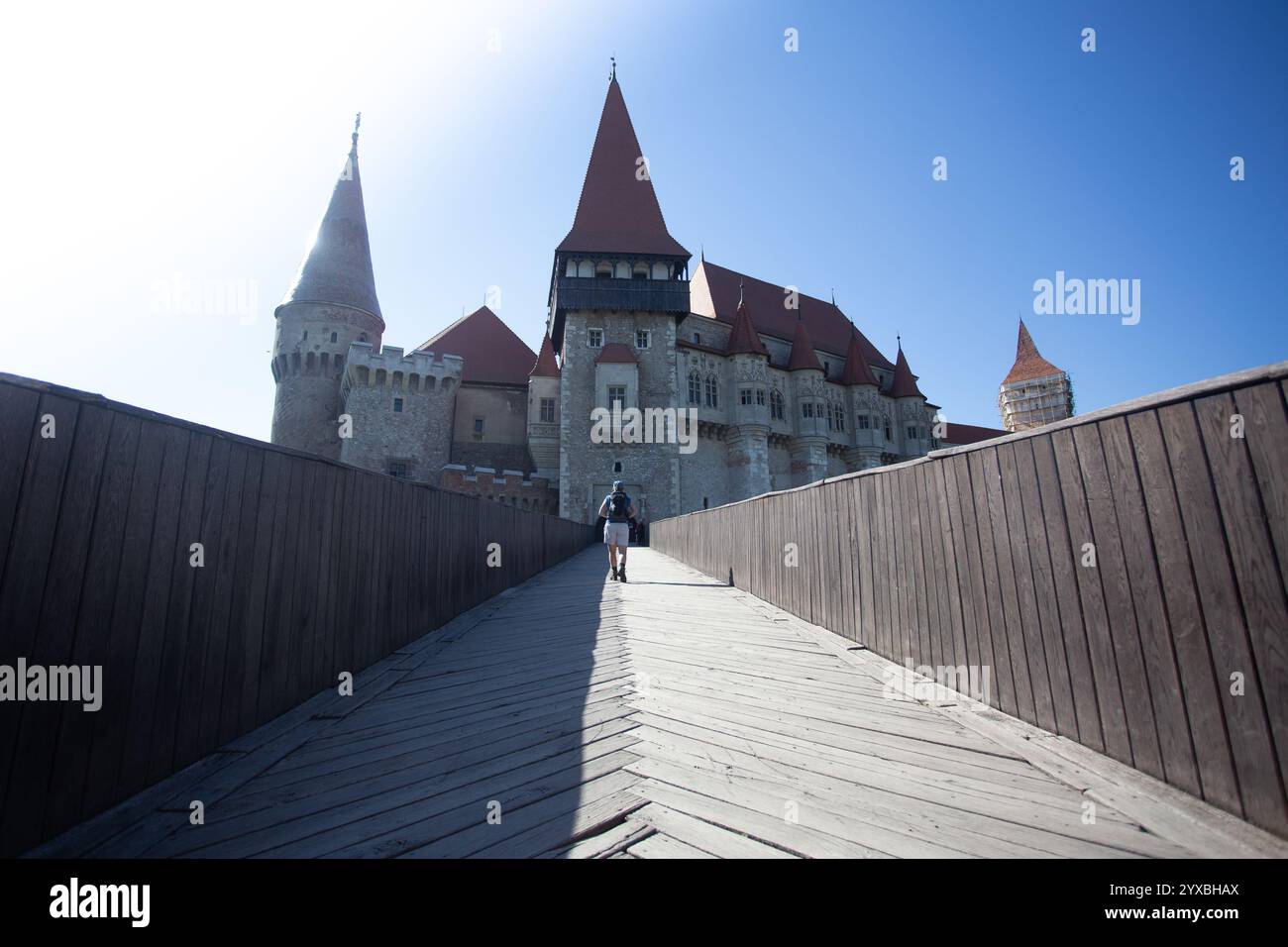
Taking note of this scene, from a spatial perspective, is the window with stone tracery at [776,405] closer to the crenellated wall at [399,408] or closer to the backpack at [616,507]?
the crenellated wall at [399,408]

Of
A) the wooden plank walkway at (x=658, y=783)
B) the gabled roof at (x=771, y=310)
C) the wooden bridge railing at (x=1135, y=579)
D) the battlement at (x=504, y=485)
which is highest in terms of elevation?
the gabled roof at (x=771, y=310)

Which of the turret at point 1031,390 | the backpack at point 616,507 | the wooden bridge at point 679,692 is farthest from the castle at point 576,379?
the turret at point 1031,390

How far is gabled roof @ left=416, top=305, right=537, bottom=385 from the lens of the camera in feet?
98.9

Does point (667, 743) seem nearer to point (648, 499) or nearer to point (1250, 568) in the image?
point (1250, 568)

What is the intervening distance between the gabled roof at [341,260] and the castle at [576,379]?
0.07 meters

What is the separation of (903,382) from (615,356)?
22.3 metres

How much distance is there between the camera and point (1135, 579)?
207 cm

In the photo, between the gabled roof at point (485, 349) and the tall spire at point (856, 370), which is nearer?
the gabled roof at point (485, 349)

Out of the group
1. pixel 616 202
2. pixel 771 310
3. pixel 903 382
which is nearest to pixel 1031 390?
pixel 903 382

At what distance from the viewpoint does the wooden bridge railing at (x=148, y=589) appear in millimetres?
1681

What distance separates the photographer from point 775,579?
6.43m

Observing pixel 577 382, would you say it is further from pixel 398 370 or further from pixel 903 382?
pixel 903 382

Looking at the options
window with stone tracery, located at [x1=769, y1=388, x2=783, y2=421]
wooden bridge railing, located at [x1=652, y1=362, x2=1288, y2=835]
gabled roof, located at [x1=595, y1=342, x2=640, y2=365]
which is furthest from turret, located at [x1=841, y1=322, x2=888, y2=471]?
wooden bridge railing, located at [x1=652, y1=362, x2=1288, y2=835]

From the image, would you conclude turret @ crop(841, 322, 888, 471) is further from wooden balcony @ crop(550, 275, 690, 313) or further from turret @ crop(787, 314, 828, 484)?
wooden balcony @ crop(550, 275, 690, 313)
